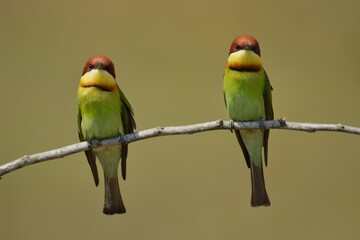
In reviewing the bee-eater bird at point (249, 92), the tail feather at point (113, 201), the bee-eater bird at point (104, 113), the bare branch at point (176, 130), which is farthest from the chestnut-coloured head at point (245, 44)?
the tail feather at point (113, 201)

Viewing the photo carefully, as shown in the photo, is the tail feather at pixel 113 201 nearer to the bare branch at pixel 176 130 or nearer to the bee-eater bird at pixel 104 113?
the bee-eater bird at pixel 104 113

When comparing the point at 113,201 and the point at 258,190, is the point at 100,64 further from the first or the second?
the point at 258,190

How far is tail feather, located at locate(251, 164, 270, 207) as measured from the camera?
3.91m

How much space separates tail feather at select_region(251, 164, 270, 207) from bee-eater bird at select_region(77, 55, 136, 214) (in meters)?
0.55

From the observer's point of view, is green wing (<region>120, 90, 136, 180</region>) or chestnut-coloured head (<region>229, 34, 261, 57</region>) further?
green wing (<region>120, 90, 136, 180</region>)

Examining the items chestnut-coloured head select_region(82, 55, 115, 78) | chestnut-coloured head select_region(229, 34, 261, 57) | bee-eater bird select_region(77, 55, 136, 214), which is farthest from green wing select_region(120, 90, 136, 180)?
chestnut-coloured head select_region(229, 34, 261, 57)

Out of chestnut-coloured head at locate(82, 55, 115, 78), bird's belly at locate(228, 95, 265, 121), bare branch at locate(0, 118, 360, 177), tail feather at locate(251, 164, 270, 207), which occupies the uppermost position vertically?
chestnut-coloured head at locate(82, 55, 115, 78)

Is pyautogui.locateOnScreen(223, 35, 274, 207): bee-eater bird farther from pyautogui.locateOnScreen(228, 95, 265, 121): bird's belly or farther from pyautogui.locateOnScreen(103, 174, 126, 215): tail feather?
pyautogui.locateOnScreen(103, 174, 126, 215): tail feather

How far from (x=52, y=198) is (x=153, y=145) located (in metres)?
0.71

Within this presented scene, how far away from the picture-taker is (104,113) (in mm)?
3805

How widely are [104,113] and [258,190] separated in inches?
28.4

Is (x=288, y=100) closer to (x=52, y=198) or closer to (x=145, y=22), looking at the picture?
(x=145, y=22)

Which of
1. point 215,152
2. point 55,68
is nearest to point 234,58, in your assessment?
point 215,152

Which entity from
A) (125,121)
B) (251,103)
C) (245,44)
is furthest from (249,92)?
(125,121)
